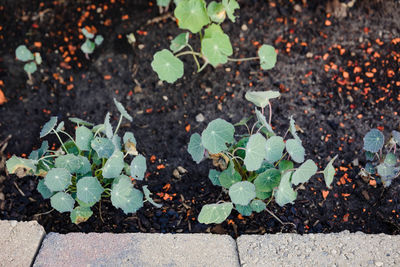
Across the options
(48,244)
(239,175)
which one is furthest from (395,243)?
(48,244)

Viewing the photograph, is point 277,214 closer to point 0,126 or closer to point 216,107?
point 216,107

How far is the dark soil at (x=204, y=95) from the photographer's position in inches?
66.1

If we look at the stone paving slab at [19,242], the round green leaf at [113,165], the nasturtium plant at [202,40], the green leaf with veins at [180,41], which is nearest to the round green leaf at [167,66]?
the nasturtium plant at [202,40]

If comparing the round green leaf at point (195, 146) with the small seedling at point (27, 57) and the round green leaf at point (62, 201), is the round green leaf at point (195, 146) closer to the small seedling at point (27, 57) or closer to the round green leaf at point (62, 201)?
the round green leaf at point (62, 201)

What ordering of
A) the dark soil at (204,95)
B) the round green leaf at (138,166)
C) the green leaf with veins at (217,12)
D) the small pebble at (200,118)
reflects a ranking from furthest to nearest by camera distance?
1. the small pebble at (200,118)
2. the green leaf with veins at (217,12)
3. the dark soil at (204,95)
4. the round green leaf at (138,166)

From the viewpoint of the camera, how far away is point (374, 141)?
1.58 meters

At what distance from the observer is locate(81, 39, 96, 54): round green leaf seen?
6.84 ft

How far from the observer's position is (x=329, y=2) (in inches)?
88.5

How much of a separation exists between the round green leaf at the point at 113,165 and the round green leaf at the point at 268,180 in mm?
532

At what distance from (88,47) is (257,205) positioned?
125 centimetres

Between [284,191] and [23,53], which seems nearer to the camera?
[284,191]

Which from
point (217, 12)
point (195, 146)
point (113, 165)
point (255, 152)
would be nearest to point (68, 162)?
point (113, 165)

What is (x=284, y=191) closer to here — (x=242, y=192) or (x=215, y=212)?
(x=242, y=192)

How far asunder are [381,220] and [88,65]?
5.40ft
